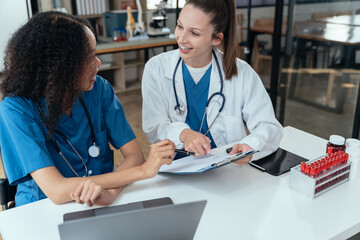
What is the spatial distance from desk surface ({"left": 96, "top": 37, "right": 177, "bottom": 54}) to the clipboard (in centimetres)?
248

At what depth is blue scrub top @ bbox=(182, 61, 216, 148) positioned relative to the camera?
5.29 feet

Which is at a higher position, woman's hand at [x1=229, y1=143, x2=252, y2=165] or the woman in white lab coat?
the woman in white lab coat

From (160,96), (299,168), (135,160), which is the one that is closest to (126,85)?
(160,96)

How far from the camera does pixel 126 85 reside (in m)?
4.80

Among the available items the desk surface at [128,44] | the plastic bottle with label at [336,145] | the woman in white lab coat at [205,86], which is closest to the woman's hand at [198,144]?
the woman in white lab coat at [205,86]

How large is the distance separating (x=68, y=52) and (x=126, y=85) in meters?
3.69

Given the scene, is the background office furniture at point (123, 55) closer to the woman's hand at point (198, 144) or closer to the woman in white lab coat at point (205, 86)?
the woman in white lab coat at point (205, 86)

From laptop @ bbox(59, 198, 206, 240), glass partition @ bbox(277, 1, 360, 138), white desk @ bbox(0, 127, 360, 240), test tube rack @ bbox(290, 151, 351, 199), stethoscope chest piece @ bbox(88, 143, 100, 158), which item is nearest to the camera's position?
laptop @ bbox(59, 198, 206, 240)

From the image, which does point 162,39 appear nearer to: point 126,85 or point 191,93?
point 126,85

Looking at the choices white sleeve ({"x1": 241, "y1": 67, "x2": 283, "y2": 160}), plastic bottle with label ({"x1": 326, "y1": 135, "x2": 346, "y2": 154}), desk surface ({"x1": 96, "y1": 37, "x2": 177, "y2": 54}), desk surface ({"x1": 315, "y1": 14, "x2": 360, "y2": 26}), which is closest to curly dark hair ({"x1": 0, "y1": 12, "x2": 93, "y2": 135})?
white sleeve ({"x1": 241, "y1": 67, "x2": 283, "y2": 160})

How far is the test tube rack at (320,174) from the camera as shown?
43.3 inches

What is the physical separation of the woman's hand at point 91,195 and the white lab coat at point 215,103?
473 mm

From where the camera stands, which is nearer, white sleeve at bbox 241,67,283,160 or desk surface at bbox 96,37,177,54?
white sleeve at bbox 241,67,283,160

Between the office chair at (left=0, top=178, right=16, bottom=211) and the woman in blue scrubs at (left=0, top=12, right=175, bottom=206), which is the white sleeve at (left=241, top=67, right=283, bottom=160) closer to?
the woman in blue scrubs at (left=0, top=12, right=175, bottom=206)
